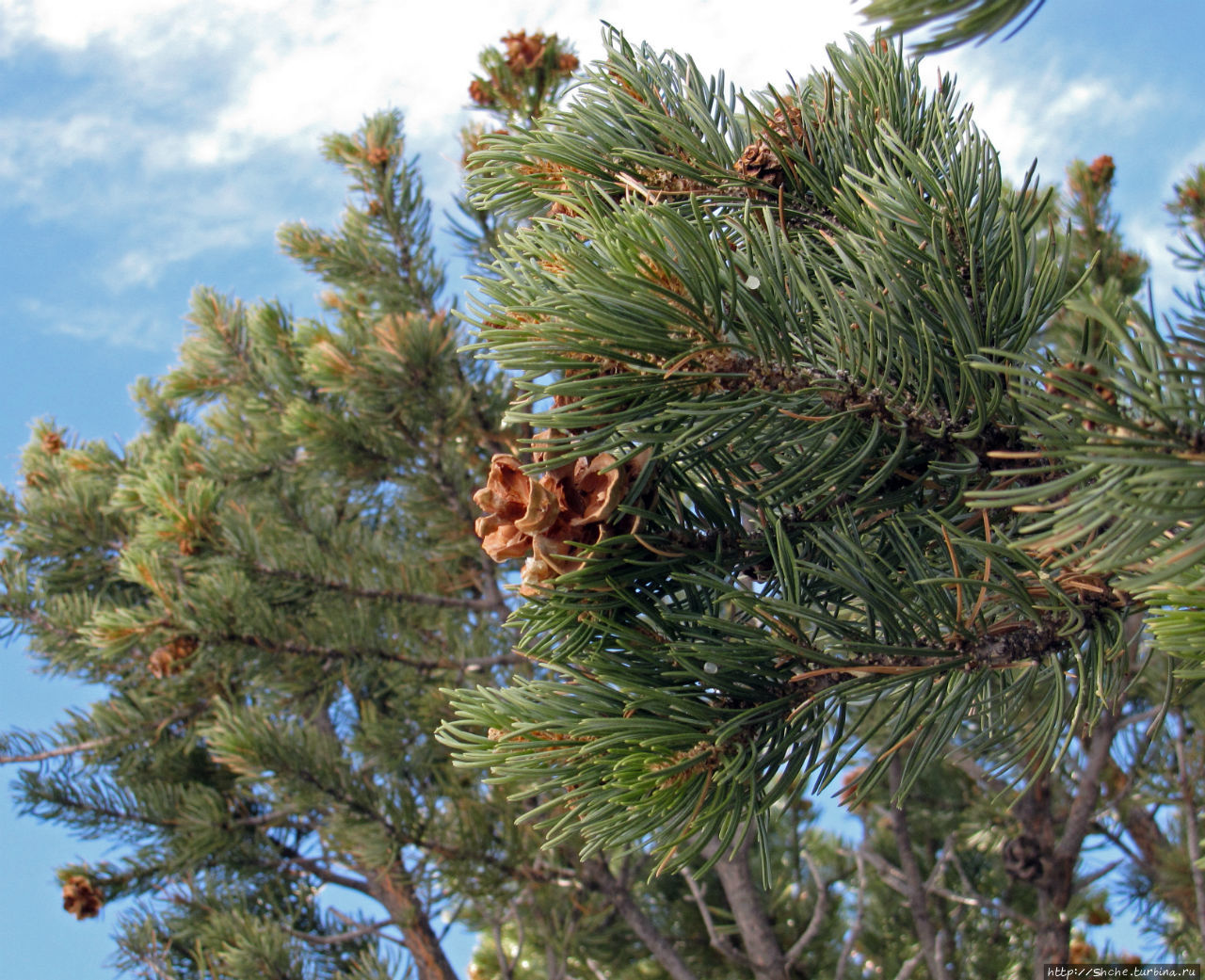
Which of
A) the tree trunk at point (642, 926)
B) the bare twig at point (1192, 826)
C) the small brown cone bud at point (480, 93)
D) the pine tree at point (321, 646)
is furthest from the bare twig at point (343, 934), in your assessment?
the small brown cone bud at point (480, 93)

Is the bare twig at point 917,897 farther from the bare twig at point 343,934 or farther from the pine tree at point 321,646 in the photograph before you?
the bare twig at point 343,934

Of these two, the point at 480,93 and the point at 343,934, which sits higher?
the point at 480,93

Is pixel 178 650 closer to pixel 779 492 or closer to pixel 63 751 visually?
pixel 63 751

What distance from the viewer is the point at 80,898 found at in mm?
1823

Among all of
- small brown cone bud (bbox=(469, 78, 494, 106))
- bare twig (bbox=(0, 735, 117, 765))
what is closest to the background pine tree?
small brown cone bud (bbox=(469, 78, 494, 106))

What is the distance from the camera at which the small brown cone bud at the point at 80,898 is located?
5.96 ft

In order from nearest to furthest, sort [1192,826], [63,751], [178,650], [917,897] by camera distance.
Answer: [1192,826] → [178,650] → [917,897] → [63,751]

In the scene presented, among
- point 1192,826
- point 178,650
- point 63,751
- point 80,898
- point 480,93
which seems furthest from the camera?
point 63,751

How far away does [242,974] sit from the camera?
146 cm

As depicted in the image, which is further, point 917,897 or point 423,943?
point 423,943

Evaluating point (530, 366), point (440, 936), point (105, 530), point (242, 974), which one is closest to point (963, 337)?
point (530, 366)

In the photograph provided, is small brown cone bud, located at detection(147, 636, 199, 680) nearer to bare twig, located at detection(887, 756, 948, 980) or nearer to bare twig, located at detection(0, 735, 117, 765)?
bare twig, located at detection(0, 735, 117, 765)

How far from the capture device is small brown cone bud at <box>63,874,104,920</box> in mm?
1817

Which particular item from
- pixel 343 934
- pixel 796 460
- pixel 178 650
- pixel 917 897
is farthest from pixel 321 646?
pixel 796 460
